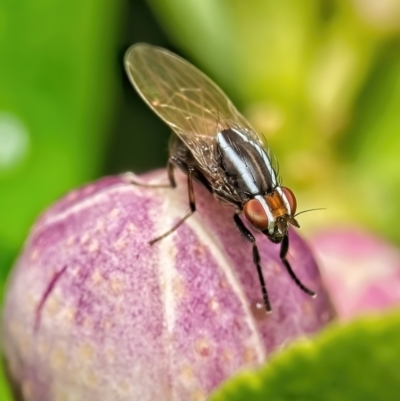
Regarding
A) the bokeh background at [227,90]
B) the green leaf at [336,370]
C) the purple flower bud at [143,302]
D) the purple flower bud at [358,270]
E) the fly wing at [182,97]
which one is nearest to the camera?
the green leaf at [336,370]

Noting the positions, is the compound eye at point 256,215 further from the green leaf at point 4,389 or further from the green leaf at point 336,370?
the green leaf at point 4,389

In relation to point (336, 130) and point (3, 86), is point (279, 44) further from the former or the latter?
point (3, 86)

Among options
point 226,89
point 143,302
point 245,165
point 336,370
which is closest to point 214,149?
point 245,165

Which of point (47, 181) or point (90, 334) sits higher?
point (90, 334)

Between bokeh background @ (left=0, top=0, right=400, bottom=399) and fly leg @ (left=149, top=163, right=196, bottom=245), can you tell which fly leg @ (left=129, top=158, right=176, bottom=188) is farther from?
bokeh background @ (left=0, top=0, right=400, bottom=399)

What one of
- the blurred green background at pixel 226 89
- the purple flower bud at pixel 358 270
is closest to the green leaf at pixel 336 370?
the purple flower bud at pixel 358 270

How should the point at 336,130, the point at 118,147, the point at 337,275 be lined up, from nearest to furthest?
the point at 337,275, the point at 336,130, the point at 118,147

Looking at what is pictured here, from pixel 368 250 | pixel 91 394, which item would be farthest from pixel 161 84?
pixel 368 250
